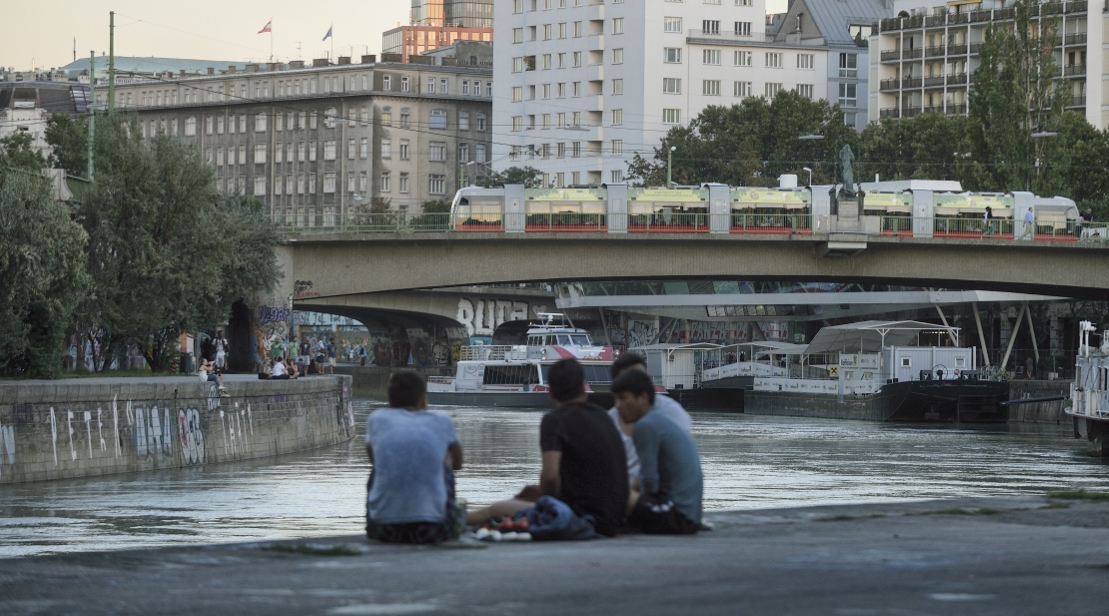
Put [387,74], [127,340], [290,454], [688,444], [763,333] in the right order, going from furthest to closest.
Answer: [387,74] < [763,333] < [127,340] < [290,454] < [688,444]

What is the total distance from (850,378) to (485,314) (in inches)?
1636

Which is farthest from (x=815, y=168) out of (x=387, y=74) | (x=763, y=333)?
(x=387, y=74)

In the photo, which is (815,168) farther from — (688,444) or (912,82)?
(688,444)

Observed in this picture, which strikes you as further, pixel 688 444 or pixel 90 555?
pixel 688 444

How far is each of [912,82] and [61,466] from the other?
366 feet

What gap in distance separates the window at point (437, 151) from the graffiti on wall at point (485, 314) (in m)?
42.7

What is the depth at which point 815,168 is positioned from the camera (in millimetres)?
119750

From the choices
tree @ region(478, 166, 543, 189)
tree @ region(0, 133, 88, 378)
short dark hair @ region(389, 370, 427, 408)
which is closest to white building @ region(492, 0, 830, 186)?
tree @ region(478, 166, 543, 189)

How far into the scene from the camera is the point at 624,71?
140 m

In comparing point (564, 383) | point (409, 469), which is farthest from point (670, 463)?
point (409, 469)

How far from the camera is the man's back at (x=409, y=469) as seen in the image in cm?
1387

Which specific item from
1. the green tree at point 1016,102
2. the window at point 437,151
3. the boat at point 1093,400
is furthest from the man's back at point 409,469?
the window at point 437,151

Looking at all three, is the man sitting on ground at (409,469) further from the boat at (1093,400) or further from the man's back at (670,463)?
the boat at (1093,400)

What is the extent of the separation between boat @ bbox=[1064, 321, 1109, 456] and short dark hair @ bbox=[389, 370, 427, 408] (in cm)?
4027
